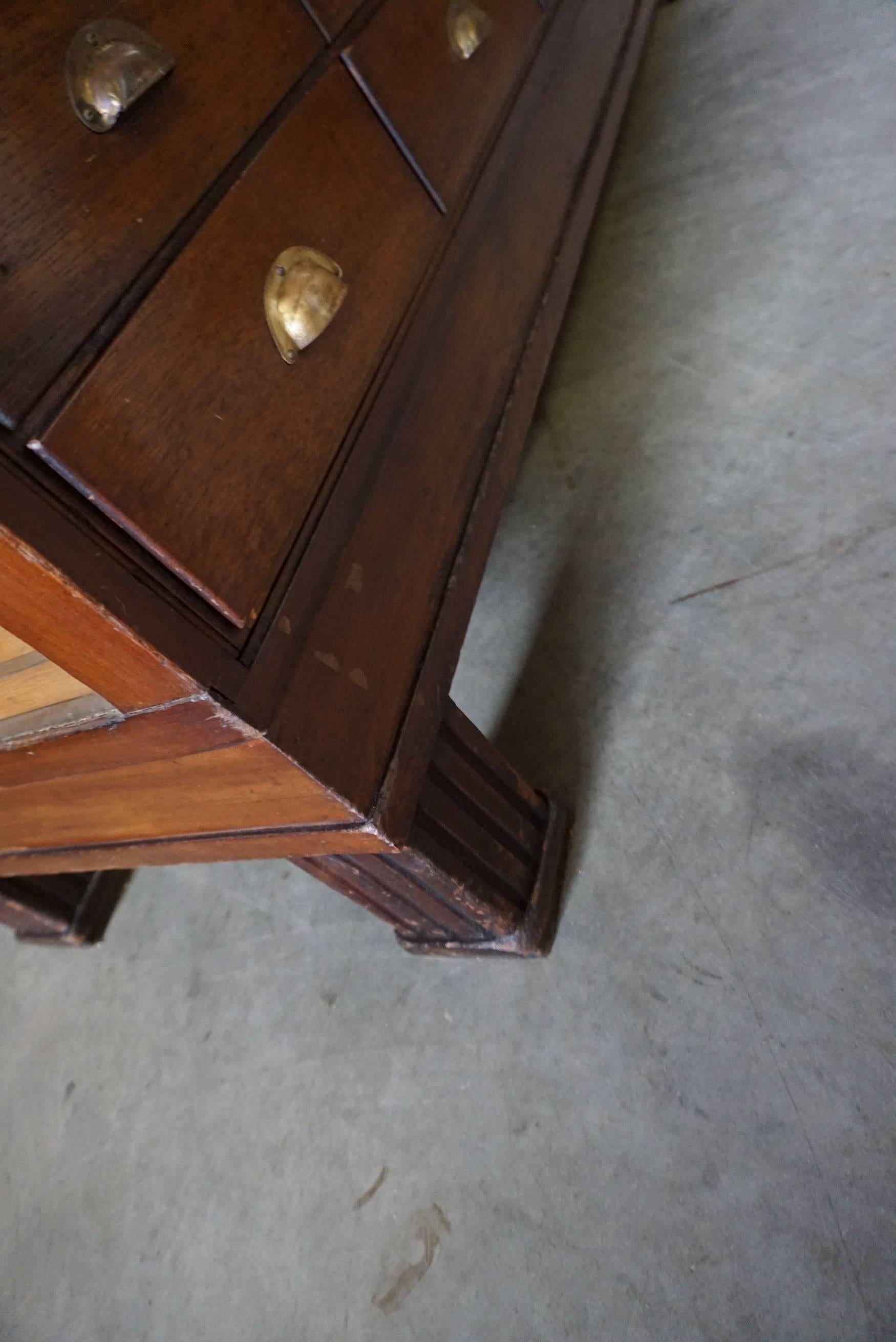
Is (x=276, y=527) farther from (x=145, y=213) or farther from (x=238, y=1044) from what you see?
(x=238, y=1044)

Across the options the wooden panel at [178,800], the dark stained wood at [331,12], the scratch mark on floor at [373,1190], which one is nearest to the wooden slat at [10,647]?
the wooden panel at [178,800]

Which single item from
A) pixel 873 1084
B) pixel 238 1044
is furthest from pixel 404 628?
pixel 238 1044

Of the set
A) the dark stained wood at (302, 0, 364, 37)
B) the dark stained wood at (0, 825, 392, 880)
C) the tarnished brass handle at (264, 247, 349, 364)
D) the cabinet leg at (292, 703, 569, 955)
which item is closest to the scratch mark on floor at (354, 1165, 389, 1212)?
the cabinet leg at (292, 703, 569, 955)

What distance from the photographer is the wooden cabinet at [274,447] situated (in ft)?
1.75

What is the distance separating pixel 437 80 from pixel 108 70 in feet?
1.72

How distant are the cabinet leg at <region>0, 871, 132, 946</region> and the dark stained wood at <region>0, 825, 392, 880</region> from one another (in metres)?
0.56

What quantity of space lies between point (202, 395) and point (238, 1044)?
1076 mm

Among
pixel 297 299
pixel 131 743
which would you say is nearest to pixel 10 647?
pixel 131 743

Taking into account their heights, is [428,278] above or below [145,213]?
below

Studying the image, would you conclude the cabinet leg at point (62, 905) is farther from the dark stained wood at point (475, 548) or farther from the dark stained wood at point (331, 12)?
the dark stained wood at point (331, 12)

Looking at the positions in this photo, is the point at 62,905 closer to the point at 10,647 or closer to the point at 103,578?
the point at 10,647

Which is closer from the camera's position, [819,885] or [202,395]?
[202,395]

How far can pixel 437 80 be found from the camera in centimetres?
96

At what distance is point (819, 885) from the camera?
0.96 metres
